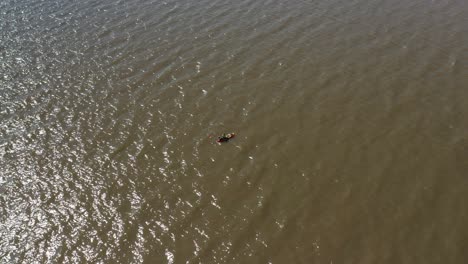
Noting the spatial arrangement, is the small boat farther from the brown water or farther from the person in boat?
the brown water

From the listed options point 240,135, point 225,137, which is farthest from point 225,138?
point 240,135

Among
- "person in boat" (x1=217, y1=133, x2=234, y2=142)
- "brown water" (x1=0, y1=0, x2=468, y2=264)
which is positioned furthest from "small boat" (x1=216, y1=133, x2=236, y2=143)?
"brown water" (x1=0, y1=0, x2=468, y2=264)

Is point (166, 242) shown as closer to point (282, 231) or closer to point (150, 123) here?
point (282, 231)

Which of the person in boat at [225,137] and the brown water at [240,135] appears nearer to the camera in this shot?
the brown water at [240,135]

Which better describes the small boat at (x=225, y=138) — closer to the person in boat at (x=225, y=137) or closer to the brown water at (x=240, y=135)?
the person in boat at (x=225, y=137)

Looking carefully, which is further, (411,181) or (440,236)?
(411,181)

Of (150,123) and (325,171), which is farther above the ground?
(150,123)

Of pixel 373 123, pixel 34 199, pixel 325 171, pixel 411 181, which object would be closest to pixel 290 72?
pixel 373 123

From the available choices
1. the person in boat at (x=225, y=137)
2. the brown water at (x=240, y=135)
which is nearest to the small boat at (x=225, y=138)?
the person in boat at (x=225, y=137)
